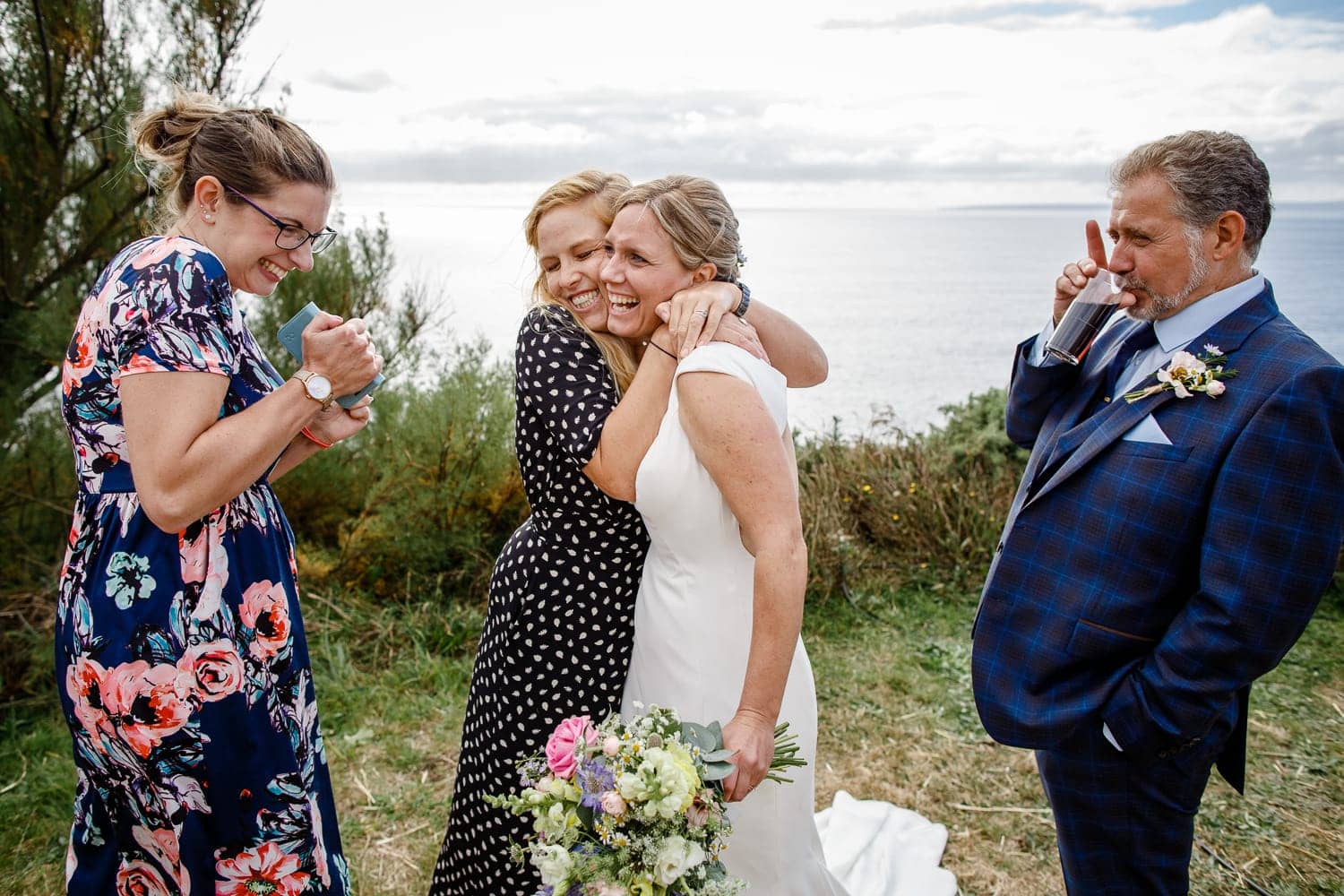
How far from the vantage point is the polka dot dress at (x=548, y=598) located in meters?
2.11

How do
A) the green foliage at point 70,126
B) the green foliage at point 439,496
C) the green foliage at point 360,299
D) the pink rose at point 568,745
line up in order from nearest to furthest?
the pink rose at point 568,745 → the green foliage at point 70,126 → the green foliage at point 439,496 → the green foliage at point 360,299

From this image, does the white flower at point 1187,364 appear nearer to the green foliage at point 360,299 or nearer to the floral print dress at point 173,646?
the floral print dress at point 173,646

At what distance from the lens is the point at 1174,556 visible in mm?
2170

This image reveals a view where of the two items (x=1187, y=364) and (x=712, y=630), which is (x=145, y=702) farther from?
(x=1187, y=364)

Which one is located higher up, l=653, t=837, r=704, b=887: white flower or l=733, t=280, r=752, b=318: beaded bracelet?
l=733, t=280, r=752, b=318: beaded bracelet

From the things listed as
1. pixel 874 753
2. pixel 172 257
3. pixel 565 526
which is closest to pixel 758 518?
pixel 565 526

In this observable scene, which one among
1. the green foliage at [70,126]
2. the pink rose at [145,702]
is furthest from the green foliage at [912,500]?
the green foliage at [70,126]

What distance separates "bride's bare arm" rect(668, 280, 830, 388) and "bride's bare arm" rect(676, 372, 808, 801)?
125mm

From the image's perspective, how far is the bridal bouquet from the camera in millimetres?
1498

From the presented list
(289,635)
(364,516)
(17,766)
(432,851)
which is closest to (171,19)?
(364,516)

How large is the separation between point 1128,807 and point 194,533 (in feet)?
7.86

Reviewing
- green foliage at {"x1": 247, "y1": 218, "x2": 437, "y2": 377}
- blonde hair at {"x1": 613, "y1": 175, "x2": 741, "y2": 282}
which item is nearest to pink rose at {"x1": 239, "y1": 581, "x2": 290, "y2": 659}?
blonde hair at {"x1": 613, "y1": 175, "x2": 741, "y2": 282}

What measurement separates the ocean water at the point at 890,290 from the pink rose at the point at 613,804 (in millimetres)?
1551

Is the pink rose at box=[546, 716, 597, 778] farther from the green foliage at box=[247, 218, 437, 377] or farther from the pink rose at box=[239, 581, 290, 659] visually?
the green foliage at box=[247, 218, 437, 377]
